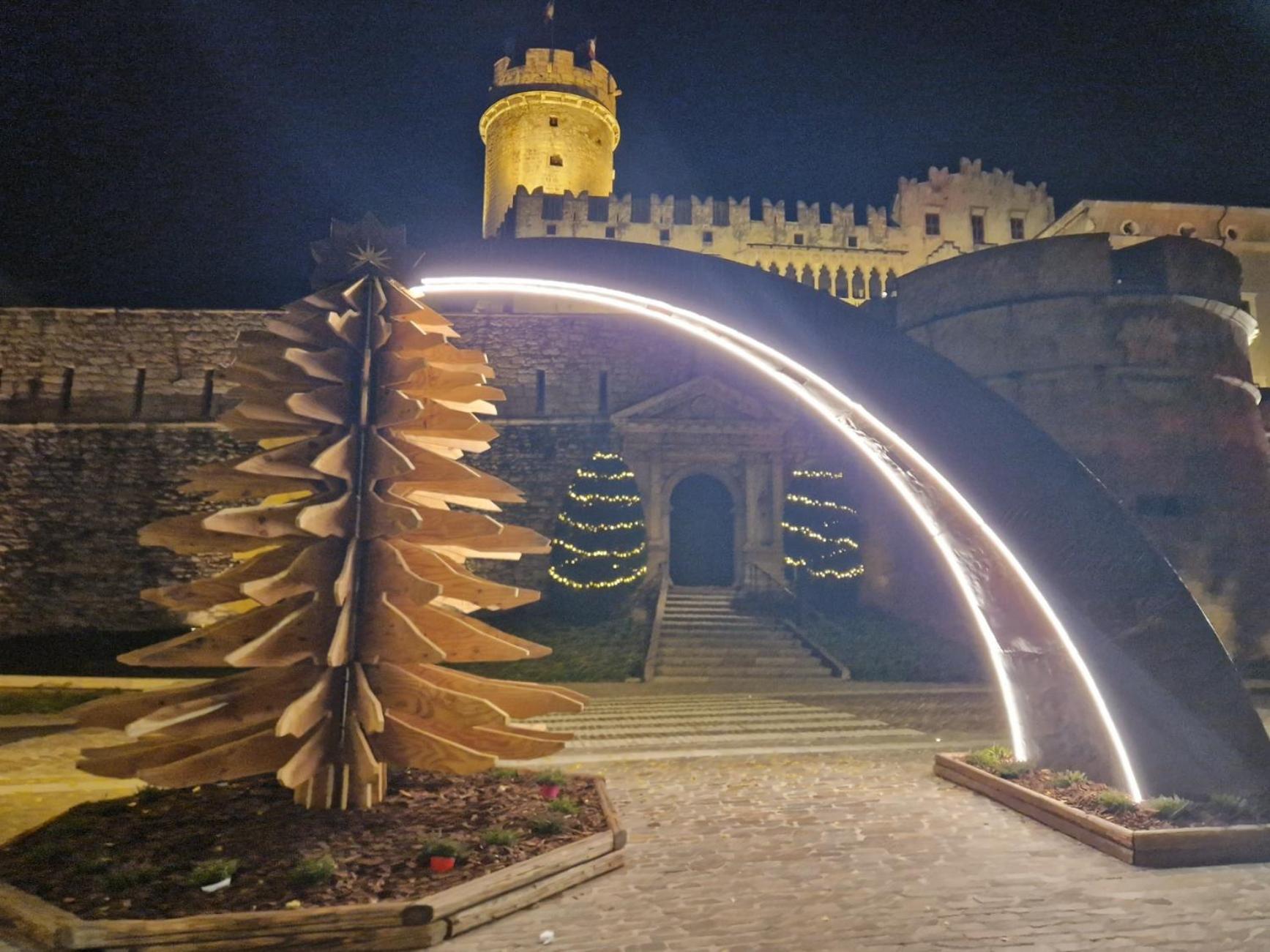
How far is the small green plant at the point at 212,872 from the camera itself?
336 cm

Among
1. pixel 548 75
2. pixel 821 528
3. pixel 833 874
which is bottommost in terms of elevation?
pixel 833 874

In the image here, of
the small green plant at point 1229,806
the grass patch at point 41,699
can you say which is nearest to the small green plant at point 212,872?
the small green plant at point 1229,806

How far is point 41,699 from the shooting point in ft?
34.6

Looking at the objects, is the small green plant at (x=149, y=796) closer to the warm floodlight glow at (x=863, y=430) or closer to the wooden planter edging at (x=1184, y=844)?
the warm floodlight glow at (x=863, y=430)

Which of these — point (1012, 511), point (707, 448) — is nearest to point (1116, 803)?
point (1012, 511)

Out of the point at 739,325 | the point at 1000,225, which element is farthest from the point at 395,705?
the point at 1000,225

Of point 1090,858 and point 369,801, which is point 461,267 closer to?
point 369,801

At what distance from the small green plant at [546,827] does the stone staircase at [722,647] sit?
9316 millimetres

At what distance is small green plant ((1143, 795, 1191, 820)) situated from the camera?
14.3 feet

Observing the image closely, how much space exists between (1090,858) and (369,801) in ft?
14.1

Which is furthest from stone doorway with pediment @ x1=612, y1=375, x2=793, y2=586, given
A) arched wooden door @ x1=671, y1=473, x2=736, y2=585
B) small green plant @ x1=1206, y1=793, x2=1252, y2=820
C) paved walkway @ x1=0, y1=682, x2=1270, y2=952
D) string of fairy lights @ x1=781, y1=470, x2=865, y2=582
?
small green plant @ x1=1206, y1=793, x2=1252, y2=820

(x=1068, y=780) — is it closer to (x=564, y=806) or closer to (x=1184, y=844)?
(x=1184, y=844)

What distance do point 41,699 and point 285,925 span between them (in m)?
10.5

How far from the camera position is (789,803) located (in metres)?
5.44
